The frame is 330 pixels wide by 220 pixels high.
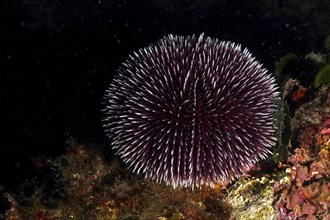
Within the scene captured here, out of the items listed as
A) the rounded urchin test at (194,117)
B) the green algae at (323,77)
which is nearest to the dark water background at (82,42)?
the green algae at (323,77)

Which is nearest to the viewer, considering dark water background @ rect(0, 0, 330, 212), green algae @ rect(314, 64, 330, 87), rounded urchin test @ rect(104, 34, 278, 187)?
rounded urchin test @ rect(104, 34, 278, 187)

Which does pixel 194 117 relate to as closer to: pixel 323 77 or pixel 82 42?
pixel 323 77

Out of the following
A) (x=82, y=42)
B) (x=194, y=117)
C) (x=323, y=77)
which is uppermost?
(x=82, y=42)

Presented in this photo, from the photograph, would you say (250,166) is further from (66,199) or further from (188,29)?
(188,29)

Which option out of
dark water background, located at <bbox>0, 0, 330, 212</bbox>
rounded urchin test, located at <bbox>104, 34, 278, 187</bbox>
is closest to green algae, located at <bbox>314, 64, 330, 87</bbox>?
rounded urchin test, located at <bbox>104, 34, 278, 187</bbox>

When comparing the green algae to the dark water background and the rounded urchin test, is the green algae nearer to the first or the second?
the rounded urchin test

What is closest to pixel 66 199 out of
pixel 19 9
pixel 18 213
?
pixel 18 213

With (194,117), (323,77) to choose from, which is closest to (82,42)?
(194,117)
